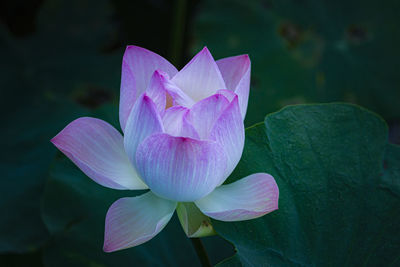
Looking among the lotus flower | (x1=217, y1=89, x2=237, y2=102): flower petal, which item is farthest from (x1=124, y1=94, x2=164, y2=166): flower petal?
(x1=217, y1=89, x2=237, y2=102): flower petal

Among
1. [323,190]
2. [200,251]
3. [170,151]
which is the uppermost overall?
[170,151]

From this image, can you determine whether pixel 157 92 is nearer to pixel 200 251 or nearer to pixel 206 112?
pixel 206 112

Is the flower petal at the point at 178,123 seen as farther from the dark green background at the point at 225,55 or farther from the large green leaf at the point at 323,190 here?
the dark green background at the point at 225,55

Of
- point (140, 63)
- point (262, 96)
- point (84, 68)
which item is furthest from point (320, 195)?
point (84, 68)

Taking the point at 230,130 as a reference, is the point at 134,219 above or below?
below

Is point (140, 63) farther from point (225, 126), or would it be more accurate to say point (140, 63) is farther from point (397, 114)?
point (397, 114)

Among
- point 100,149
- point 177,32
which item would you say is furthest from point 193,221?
point 177,32
